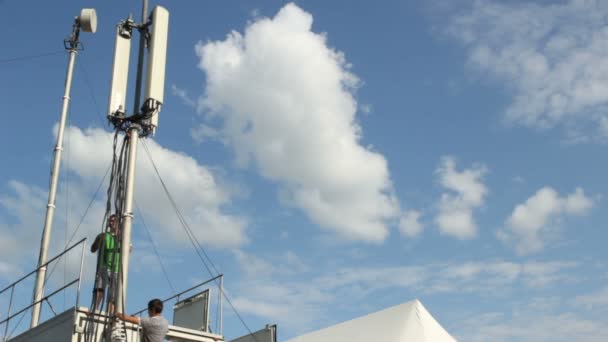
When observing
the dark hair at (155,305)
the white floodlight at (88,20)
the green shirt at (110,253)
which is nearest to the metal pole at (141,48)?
the green shirt at (110,253)

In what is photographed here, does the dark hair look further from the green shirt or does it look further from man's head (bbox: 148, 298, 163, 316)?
the green shirt

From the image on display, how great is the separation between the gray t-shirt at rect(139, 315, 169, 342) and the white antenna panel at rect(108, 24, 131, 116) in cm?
432

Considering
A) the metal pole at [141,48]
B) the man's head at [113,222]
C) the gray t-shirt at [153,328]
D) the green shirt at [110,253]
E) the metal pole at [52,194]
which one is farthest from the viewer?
the metal pole at [52,194]

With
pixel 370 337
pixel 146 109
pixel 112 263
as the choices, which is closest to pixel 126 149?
pixel 146 109

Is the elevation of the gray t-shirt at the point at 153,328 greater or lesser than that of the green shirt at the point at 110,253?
lesser

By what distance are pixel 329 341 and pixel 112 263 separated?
30.1 feet

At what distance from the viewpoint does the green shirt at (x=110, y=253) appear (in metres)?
10.3

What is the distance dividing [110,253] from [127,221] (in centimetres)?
77

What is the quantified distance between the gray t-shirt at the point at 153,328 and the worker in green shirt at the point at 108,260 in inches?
50.5

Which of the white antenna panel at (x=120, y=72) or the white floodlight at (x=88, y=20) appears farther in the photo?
the white floodlight at (x=88, y=20)

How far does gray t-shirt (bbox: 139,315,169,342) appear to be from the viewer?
8.68m

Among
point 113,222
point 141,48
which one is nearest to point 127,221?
point 113,222

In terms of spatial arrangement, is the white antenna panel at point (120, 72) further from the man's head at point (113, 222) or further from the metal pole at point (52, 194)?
the metal pole at point (52, 194)

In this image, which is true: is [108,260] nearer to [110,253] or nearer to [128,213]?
[110,253]
